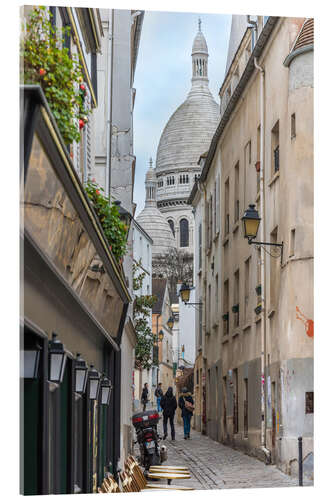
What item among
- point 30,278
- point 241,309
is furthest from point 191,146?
point 30,278

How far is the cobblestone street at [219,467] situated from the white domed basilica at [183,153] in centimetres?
6552

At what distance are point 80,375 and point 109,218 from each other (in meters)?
2.41

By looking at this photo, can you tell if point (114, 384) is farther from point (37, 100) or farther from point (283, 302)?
point (37, 100)

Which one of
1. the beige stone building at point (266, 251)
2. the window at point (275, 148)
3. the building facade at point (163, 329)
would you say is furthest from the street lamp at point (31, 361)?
the building facade at point (163, 329)

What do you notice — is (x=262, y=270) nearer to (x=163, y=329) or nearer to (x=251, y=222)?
(x=251, y=222)

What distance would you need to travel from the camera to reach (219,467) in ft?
51.6

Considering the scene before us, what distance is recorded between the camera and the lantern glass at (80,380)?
9266 millimetres

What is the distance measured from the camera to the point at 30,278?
7.02m

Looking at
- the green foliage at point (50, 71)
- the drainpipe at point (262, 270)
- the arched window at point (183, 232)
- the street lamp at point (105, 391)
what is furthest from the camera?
the arched window at point (183, 232)

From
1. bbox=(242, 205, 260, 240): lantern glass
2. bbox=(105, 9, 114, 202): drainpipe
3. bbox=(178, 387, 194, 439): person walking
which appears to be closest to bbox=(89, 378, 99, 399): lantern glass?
bbox=(105, 9, 114, 202): drainpipe

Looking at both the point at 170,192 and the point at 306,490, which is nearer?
the point at 306,490

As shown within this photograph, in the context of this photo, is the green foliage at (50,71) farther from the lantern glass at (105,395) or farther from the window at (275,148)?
the window at (275,148)
